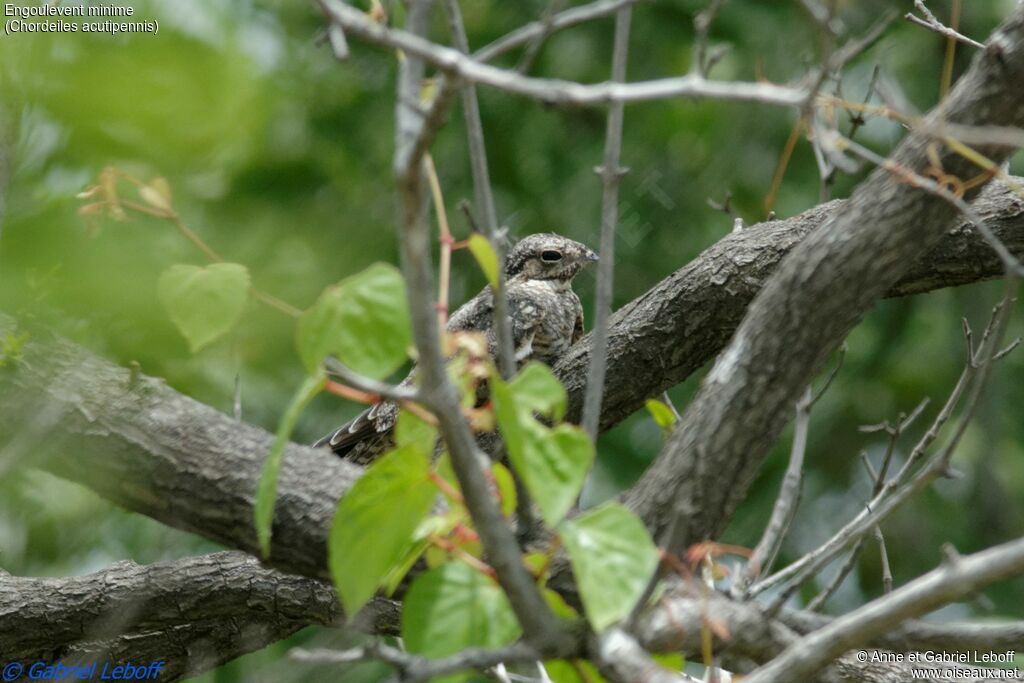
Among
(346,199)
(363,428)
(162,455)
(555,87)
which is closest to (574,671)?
(555,87)

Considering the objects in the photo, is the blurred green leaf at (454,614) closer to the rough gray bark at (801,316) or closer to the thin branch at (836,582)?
the rough gray bark at (801,316)

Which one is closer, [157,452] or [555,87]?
[555,87]

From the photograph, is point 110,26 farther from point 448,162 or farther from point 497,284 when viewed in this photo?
point 448,162

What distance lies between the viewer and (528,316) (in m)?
4.97

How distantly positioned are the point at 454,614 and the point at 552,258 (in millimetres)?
3546

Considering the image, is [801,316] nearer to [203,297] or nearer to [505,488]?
[505,488]

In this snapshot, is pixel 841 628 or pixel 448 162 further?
pixel 448 162

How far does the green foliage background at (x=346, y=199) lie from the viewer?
5.07ft

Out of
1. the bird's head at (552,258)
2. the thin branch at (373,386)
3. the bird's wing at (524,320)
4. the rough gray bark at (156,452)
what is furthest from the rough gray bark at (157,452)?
the bird's head at (552,258)

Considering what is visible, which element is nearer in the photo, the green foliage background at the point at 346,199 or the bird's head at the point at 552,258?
the green foliage background at the point at 346,199

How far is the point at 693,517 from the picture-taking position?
2.29 metres

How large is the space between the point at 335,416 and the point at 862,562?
12.7 ft

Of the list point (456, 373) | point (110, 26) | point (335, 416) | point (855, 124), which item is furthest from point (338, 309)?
point (335, 416)

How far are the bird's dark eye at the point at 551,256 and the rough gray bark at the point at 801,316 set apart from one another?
296 cm
